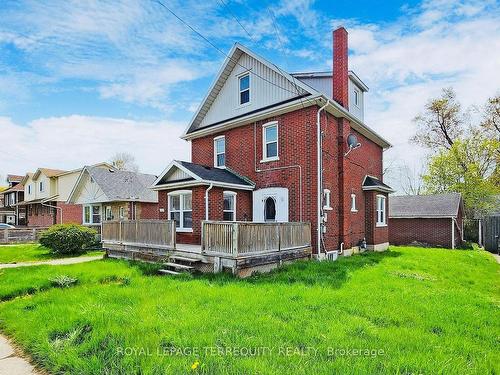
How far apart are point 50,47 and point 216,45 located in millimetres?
4959

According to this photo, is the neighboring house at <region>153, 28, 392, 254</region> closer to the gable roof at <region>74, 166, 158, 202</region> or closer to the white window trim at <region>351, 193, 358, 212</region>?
the white window trim at <region>351, 193, 358, 212</region>

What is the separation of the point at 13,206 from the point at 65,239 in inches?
1331

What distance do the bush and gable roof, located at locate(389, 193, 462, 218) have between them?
21.0 m

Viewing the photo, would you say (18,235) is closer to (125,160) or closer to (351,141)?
(351,141)

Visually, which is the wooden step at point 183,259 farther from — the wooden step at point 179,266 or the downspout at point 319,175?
the downspout at point 319,175

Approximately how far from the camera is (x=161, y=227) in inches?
466

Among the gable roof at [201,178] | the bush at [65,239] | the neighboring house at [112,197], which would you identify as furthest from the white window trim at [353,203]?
the bush at [65,239]

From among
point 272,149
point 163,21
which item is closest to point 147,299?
point 163,21

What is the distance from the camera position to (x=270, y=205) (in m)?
13.8

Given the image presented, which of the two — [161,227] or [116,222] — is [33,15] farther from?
[116,222]

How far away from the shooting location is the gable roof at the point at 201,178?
40.5 ft

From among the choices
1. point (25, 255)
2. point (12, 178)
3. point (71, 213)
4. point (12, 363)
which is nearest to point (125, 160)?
point (12, 178)

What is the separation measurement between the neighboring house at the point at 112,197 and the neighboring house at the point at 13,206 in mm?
20413

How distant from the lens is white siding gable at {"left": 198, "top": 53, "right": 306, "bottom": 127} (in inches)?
523
